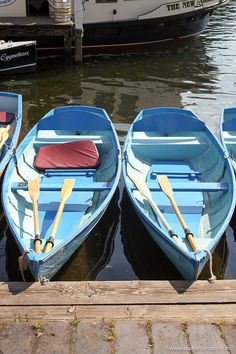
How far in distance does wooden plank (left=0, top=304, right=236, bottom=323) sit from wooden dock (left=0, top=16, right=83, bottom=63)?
1304 centimetres

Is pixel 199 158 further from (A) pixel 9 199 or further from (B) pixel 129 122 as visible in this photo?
(B) pixel 129 122

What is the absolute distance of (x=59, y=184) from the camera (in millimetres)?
7527

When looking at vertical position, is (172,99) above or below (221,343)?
below

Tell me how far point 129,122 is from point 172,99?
2390mm

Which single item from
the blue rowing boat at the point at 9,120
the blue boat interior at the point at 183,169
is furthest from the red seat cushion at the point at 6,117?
the blue boat interior at the point at 183,169

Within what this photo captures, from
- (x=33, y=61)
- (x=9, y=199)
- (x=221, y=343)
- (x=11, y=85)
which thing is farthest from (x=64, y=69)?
(x=221, y=343)

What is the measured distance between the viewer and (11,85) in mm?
15070

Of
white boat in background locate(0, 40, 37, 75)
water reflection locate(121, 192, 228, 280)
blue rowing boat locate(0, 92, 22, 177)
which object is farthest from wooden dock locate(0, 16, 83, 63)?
water reflection locate(121, 192, 228, 280)

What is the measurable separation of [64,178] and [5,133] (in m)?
2.14

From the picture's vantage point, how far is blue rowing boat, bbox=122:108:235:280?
5.82m

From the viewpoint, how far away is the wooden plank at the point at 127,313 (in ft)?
15.6

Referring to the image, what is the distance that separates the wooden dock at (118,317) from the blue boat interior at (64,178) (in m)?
0.60

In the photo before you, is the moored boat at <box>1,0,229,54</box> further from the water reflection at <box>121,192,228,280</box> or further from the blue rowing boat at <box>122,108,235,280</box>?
the water reflection at <box>121,192,228,280</box>

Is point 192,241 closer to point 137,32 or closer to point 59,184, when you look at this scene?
point 59,184
